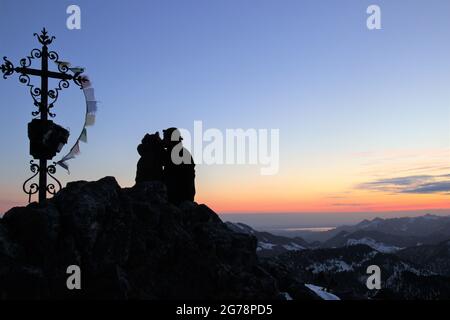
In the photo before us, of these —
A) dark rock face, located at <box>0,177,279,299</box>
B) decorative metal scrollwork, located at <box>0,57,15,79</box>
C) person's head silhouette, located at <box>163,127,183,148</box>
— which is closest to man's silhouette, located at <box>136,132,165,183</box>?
person's head silhouette, located at <box>163,127,183,148</box>

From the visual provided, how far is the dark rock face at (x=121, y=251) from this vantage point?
18.9 m

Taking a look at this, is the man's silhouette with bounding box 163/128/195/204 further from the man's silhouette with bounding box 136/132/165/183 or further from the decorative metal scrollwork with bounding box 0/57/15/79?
the decorative metal scrollwork with bounding box 0/57/15/79

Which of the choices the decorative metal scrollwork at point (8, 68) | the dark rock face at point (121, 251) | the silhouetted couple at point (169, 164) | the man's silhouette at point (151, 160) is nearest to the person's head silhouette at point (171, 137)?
the silhouetted couple at point (169, 164)

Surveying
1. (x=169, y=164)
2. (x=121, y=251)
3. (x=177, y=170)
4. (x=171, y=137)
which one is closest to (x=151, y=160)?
(x=169, y=164)

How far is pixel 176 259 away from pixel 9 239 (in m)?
9.89

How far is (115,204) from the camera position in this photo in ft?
77.9

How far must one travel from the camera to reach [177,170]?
4331 cm

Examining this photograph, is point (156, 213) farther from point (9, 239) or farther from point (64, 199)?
point (9, 239)

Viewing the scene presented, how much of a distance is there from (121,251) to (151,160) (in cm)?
2140
